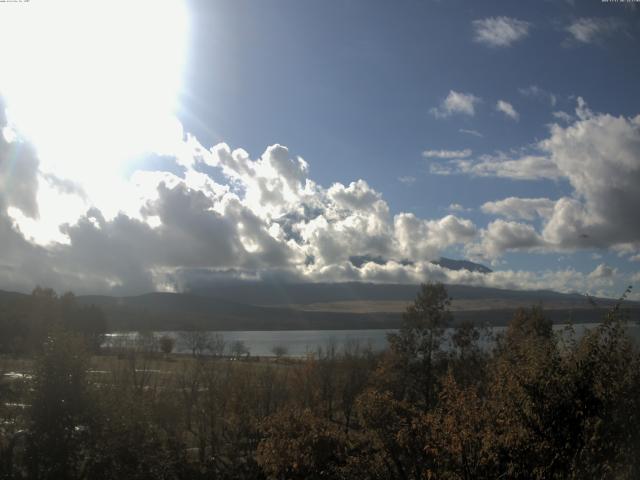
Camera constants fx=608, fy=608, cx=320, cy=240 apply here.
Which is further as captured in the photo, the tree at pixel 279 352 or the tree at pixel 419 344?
the tree at pixel 279 352

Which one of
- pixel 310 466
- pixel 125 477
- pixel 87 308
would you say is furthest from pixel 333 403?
pixel 87 308

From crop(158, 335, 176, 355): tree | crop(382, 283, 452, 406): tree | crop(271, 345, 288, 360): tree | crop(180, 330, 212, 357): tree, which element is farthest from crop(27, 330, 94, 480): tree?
crop(158, 335, 176, 355): tree

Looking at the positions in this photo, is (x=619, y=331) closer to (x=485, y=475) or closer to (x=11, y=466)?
(x=485, y=475)

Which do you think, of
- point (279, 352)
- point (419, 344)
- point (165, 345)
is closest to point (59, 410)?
point (419, 344)

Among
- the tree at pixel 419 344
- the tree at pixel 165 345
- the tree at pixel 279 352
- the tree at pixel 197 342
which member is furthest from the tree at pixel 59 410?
the tree at pixel 165 345

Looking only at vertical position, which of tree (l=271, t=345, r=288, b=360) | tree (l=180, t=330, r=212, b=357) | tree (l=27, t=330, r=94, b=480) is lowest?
tree (l=271, t=345, r=288, b=360)

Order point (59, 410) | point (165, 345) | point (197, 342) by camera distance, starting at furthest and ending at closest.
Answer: point (165, 345)
point (197, 342)
point (59, 410)

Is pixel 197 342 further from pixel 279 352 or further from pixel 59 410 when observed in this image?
pixel 59 410

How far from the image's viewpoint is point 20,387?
36.7m

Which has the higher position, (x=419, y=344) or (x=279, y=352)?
(x=419, y=344)

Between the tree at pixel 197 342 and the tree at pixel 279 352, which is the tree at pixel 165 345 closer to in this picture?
the tree at pixel 197 342

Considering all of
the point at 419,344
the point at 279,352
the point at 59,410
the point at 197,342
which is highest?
the point at 419,344

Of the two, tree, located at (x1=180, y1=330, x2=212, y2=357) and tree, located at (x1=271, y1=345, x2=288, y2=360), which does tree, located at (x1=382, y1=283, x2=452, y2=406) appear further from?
tree, located at (x1=180, y1=330, x2=212, y2=357)

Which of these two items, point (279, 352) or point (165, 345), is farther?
point (165, 345)
